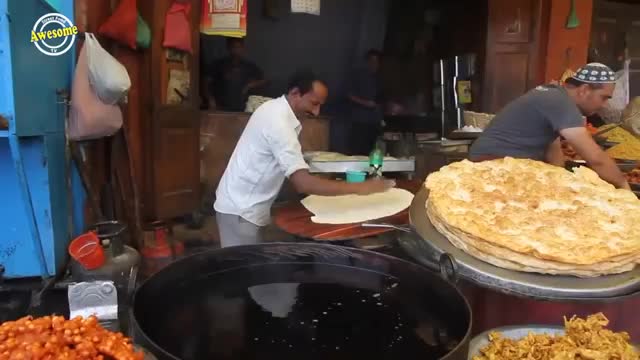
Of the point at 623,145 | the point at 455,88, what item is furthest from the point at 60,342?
the point at 455,88

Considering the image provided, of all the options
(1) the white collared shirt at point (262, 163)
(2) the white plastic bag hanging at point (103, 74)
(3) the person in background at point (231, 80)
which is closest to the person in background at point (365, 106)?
(3) the person in background at point (231, 80)

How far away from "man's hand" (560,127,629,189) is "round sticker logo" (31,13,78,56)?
9.08 feet

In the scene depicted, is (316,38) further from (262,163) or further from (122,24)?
(262,163)

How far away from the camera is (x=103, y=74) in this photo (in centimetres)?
317

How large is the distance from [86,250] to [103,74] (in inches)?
55.2

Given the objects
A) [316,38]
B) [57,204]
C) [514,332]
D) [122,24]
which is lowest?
[57,204]

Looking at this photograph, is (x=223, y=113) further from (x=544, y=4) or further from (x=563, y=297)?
(x=563, y=297)

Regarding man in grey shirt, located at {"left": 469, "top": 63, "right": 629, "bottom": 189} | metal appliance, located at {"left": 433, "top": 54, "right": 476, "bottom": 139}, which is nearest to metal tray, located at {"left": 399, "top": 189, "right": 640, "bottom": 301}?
man in grey shirt, located at {"left": 469, "top": 63, "right": 629, "bottom": 189}

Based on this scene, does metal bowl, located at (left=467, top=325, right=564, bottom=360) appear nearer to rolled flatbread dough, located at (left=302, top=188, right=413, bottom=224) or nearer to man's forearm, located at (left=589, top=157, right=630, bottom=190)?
rolled flatbread dough, located at (left=302, top=188, right=413, bottom=224)

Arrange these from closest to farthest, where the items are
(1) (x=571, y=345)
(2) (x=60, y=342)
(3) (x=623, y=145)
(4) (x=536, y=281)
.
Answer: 1. (2) (x=60, y=342)
2. (1) (x=571, y=345)
3. (4) (x=536, y=281)
4. (3) (x=623, y=145)

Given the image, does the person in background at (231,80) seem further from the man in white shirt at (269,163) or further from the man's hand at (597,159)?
the man's hand at (597,159)

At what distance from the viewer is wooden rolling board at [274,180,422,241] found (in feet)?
6.32

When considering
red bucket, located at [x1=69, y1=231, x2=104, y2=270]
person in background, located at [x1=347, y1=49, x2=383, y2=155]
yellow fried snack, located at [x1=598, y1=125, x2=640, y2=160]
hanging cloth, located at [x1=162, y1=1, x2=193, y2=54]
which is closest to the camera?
red bucket, located at [x1=69, y1=231, x2=104, y2=270]

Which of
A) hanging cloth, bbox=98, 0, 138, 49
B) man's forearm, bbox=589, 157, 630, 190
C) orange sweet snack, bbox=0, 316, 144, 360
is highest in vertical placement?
hanging cloth, bbox=98, 0, 138, 49
